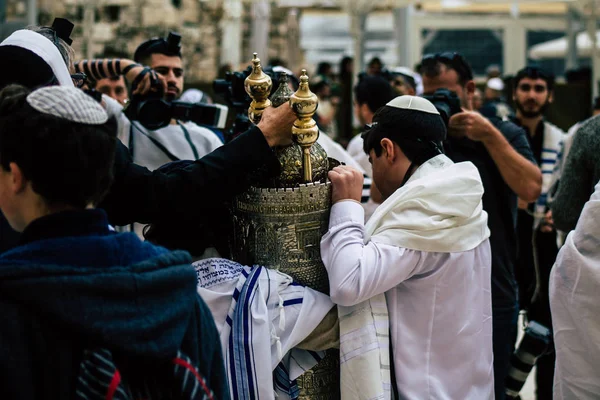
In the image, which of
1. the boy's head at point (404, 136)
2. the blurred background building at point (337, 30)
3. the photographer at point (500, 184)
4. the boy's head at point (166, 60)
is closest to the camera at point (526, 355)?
the photographer at point (500, 184)

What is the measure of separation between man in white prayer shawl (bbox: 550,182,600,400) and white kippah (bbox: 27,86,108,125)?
5.22ft

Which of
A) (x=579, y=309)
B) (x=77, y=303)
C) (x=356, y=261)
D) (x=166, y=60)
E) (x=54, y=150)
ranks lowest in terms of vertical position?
(x=579, y=309)

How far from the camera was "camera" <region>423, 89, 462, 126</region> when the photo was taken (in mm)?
3217

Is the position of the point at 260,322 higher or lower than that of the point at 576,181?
lower

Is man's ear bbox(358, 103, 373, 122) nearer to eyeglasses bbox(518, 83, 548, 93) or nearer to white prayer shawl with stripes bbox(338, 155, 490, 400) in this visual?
eyeglasses bbox(518, 83, 548, 93)

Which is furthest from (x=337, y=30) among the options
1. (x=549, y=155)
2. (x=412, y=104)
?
(x=412, y=104)

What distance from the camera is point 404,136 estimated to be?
95.5 inches

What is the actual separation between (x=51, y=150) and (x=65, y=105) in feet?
0.26

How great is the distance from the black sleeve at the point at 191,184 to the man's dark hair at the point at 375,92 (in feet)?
8.10

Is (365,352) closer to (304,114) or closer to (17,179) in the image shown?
(304,114)

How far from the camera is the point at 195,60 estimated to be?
16.1m

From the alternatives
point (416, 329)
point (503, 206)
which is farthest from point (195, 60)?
point (416, 329)

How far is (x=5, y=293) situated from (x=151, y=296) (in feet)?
0.78

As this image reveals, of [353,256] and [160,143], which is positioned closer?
[353,256]
